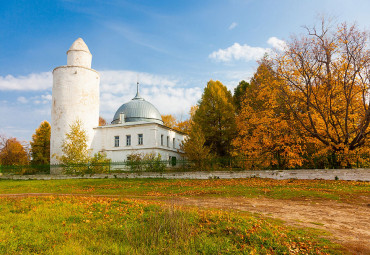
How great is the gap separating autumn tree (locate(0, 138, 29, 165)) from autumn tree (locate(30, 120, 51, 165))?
1.82 m

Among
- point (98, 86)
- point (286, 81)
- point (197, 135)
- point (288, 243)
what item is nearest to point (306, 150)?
point (286, 81)

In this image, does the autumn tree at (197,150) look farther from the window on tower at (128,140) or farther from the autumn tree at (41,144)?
the autumn tree at (41,144)

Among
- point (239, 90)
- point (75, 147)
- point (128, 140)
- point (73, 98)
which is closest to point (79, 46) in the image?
point (73, 98)

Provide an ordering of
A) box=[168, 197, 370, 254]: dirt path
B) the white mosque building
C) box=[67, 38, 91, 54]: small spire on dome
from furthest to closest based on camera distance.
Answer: box=[67, 38, 91, 54]: small spire on dome → the white mosque building → box=[168, 197, 370, 254]: dirt path

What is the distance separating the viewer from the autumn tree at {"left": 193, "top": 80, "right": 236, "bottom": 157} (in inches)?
1165

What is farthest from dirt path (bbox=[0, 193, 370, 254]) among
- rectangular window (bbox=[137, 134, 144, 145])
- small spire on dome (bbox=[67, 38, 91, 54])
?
small spire on dome (bbox=[67, 38, 91, 54])

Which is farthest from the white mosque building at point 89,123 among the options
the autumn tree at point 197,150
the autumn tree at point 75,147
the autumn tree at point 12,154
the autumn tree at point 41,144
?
the autumn tree at point 12,154

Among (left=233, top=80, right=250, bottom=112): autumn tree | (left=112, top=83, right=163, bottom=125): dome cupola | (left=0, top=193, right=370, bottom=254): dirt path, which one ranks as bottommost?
(left=0, top=193, right=370, bottom=254): dirt path

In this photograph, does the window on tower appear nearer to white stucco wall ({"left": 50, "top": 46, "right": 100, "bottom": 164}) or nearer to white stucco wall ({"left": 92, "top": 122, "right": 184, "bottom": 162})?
white stucco wall ({"left": 92, "top": 122, "right": 184, "bottom": 162})

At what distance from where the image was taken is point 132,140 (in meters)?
34.4

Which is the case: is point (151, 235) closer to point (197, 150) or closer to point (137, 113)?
point (197, 150)

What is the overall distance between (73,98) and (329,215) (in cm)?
3292

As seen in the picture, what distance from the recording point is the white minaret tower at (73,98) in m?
34.0

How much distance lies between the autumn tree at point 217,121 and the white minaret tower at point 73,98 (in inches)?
591
